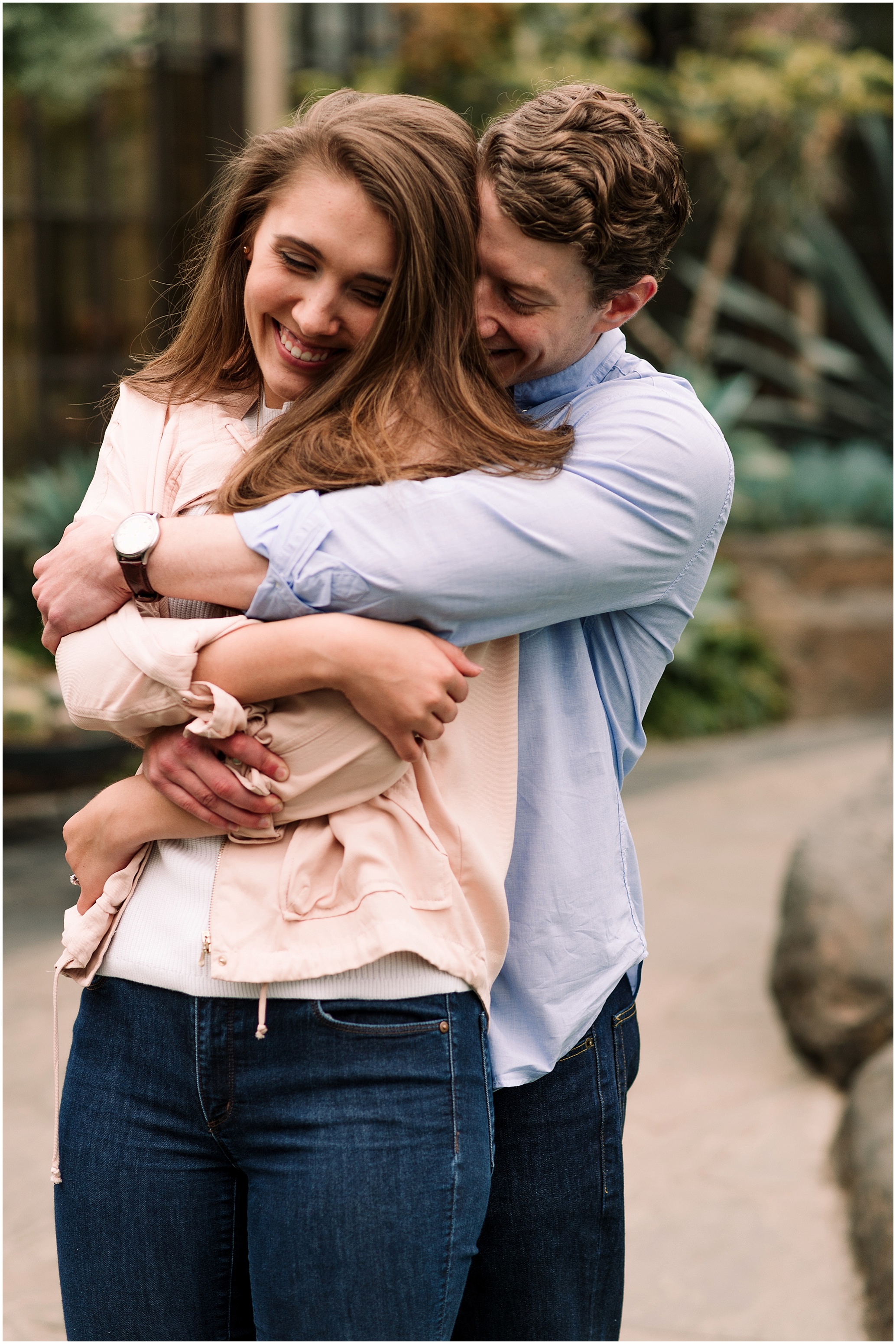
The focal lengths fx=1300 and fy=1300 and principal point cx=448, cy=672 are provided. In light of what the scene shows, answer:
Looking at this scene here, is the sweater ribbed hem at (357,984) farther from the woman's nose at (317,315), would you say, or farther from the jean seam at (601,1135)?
the woman's nose at (317,315)

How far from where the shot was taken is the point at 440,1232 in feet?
3.99

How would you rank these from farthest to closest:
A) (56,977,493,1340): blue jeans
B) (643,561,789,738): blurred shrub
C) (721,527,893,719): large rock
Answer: (721,527,893,719): large rock < (643,561,789,738): blurred shrub < (56,977,493,1340): blue jeans

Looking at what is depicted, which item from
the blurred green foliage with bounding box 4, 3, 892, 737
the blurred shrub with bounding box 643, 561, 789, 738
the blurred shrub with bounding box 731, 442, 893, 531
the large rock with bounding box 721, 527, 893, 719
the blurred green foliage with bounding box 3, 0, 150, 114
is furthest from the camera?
the blurred shrub with bounding box 731, 442, 893, 531

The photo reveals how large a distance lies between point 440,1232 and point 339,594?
23.9 inches

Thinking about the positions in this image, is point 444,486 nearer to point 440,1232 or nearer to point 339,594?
point 339,594

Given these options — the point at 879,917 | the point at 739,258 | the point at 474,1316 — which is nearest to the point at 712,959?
the point at 879,917

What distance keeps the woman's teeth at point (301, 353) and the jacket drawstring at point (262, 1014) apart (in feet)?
2.13

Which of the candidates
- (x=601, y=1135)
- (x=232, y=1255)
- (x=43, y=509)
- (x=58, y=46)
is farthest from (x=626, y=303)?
(x=58, y=46)

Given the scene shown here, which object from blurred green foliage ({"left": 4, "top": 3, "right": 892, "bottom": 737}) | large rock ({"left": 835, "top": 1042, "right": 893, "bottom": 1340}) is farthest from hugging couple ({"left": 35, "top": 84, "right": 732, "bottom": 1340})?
blurred green foliage ({"left": 4, "top": 3, "right": 892, "bottom": 737})

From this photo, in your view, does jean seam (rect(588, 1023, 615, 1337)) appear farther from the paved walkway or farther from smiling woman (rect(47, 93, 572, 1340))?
the paved walkway

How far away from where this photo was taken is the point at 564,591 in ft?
4.24

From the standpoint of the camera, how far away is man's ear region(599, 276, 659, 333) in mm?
1417

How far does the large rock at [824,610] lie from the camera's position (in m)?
8.57

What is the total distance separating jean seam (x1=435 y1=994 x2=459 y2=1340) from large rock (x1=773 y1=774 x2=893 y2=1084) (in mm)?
2819
